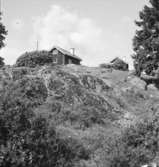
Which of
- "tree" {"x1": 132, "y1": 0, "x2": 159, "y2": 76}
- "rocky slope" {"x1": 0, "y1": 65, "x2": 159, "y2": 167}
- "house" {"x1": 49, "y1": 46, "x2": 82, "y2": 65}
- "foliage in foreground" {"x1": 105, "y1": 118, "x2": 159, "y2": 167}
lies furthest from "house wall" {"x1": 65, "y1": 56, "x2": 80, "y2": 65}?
"foliage in foreground" {"x1": 105, "y1": 118, "x2": 159, "y2": 167}

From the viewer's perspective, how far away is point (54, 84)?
808 inches

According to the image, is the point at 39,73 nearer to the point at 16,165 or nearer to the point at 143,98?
the point at 143,98

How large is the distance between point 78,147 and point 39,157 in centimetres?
Answer: 256

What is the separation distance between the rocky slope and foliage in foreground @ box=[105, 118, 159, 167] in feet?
2.01

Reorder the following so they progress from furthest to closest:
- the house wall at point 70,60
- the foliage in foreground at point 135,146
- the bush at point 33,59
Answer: the house wall at point 70,60, the bush at point 33,59, the foliage in foreground at point 135,146

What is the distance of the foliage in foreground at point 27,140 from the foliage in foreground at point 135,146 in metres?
1.44

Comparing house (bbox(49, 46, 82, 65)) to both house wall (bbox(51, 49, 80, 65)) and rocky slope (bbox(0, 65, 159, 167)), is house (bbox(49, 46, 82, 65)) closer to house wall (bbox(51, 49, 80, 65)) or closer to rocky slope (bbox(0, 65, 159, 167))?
house wall (bbox(51, 49, 80, 65))

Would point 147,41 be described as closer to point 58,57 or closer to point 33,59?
point 33,59

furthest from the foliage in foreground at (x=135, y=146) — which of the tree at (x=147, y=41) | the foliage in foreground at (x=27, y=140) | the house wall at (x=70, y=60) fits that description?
the house wall at (x=70, y=60)

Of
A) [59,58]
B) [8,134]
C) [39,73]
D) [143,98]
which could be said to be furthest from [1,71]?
[59,58]

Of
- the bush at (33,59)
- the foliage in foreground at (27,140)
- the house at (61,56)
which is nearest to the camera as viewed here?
the foliage in foreground at (27,140)

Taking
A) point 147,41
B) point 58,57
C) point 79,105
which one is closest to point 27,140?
point 79,105

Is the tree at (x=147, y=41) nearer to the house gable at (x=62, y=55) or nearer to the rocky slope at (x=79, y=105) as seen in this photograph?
the rocky slope at (x=79, y=105)

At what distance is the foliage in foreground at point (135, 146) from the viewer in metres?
10.8
